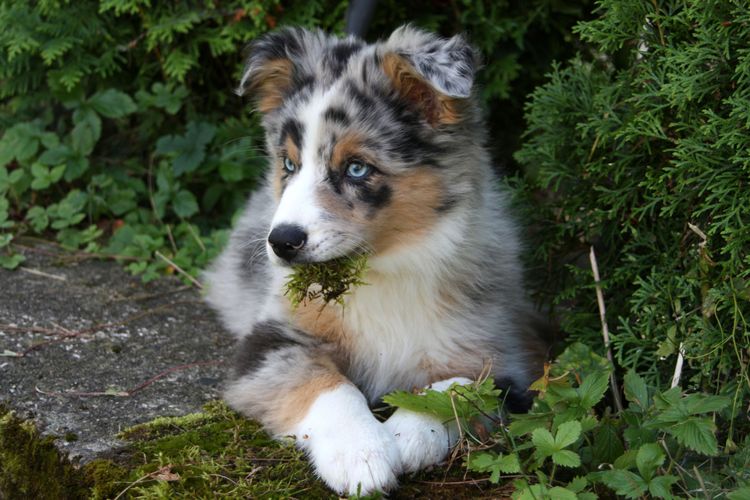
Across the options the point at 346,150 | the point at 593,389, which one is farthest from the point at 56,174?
the point at 593,389

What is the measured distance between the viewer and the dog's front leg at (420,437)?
380 cm

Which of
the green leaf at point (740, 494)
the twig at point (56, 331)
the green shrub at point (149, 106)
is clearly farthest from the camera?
the green shrub at point (149, 106)

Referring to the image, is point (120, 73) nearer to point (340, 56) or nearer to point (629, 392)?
point (340, 56)

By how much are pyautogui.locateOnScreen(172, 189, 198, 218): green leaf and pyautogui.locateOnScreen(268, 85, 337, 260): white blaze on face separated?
2755 mm

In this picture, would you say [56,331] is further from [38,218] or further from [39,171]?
[39,171]

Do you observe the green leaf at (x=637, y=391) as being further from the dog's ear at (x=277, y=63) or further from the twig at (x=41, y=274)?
the twig at (x=41, y=274)

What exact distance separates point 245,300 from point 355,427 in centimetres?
176

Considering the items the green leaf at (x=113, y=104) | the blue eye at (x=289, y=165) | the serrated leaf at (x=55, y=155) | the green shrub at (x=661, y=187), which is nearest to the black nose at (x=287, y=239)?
the blue eye at (x=289, y=165)

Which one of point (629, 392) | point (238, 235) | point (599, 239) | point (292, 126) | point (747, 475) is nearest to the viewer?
point (747, 475)

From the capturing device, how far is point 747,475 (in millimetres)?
3598

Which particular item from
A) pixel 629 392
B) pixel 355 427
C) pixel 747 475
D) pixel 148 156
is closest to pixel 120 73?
pixel 148 156

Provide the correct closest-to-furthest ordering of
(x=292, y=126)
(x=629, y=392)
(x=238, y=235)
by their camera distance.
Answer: (x=629, y=392) < (x=292, y=126) < (x=238, y=235)

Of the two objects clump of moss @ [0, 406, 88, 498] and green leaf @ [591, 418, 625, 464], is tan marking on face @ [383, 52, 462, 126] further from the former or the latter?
clump of moss @ [0, 406, 88, 498]

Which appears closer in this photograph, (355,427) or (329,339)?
(355,427)
